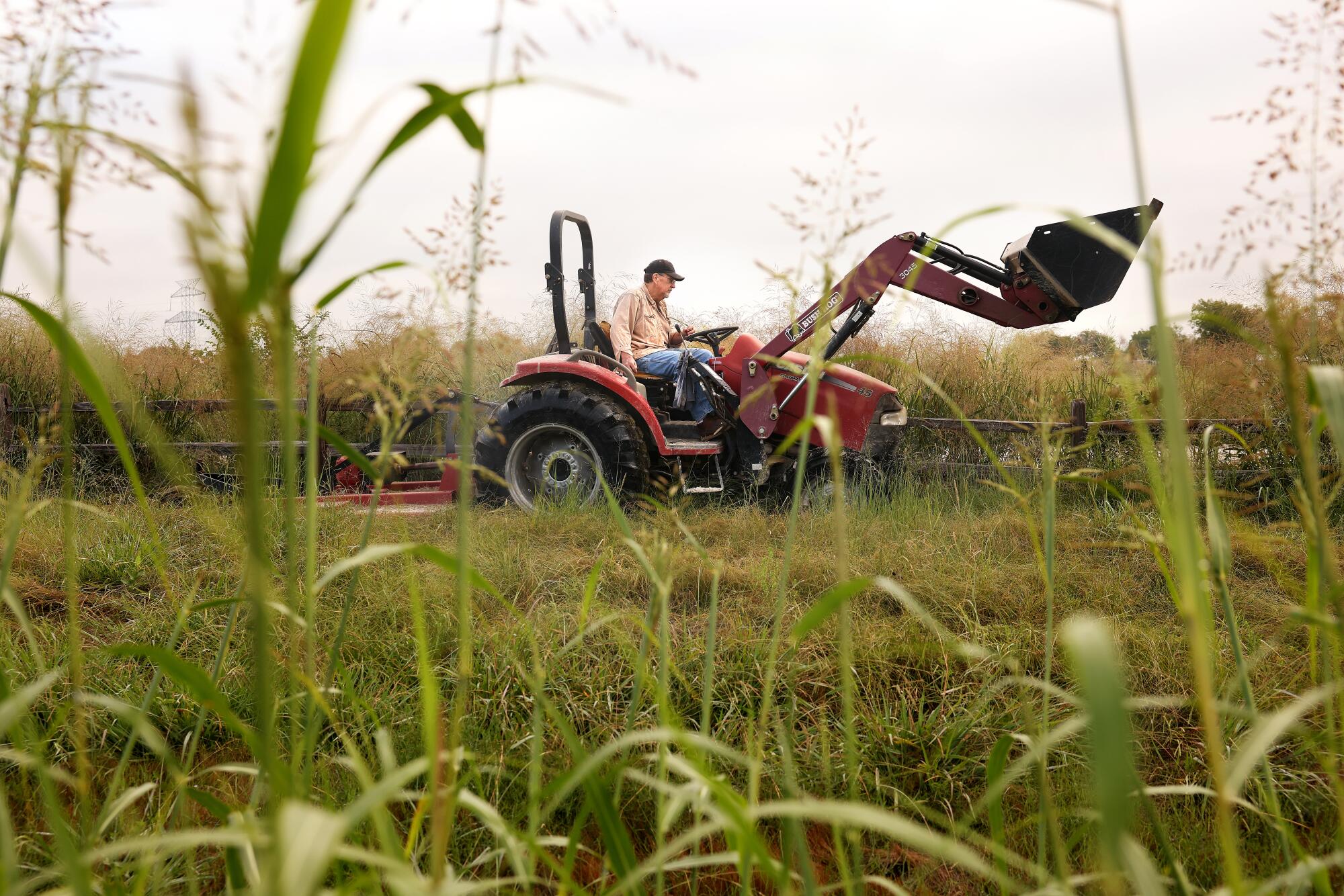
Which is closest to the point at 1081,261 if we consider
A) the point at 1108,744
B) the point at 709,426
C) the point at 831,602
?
the point at 709,426

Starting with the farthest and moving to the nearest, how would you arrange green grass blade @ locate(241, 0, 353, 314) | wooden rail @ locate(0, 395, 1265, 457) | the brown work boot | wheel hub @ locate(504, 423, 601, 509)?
wooden rail @ locate(0, 395, 1265, 457) < the brown work boot < wheel hub @ locate(504, 423, 601, 509) < green grass blade @ locate(241, 0, 353, 314)

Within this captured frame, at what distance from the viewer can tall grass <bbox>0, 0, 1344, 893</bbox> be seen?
51 cm

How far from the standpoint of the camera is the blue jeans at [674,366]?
5102mm

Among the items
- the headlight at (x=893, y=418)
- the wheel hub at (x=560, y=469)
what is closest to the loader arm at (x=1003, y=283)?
the headlight at (x=893, y=418)

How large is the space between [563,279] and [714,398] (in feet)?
3.38

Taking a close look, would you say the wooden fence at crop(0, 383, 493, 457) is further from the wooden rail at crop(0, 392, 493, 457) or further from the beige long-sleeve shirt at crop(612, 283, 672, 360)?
the beige long-sleeve shirt at crop(612, 283, 672, 360)

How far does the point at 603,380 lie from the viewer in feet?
15.6

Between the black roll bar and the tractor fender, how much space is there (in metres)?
0.27

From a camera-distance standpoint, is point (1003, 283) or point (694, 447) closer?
point (1003, 283)

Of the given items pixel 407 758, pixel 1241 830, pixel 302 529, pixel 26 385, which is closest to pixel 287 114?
pixel 407 758

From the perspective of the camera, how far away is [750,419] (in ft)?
15.9

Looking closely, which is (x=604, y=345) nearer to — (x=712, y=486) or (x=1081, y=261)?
(x=712, y=486)

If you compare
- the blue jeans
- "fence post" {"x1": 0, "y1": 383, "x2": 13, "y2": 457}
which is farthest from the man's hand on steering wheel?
"fence post" {"x1": 0, "y1": 383, "x2": 13, "y2": 457}

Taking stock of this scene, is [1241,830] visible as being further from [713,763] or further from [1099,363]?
[1099,363]
